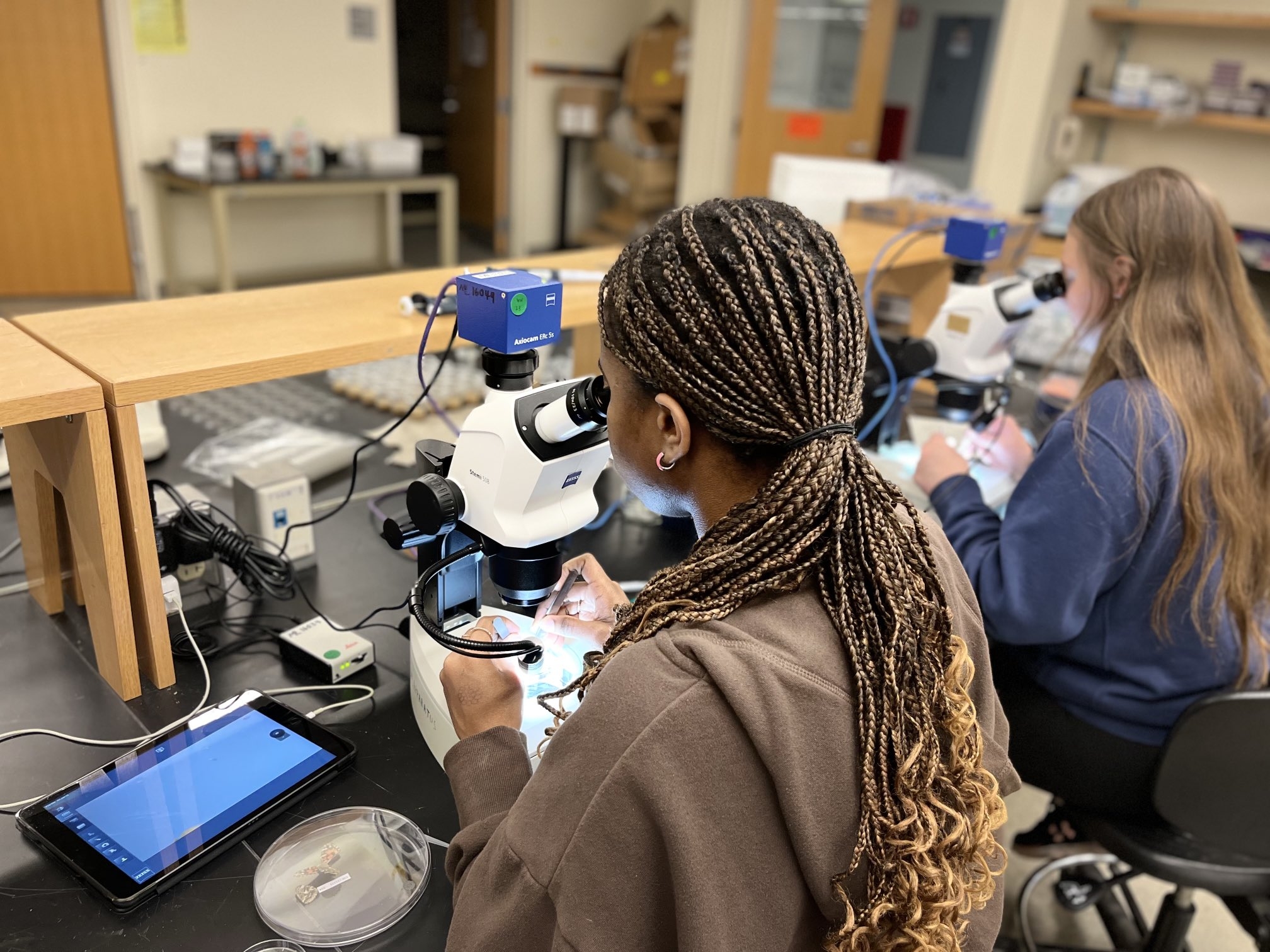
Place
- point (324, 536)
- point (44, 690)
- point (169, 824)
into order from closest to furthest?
point (169, 824) < point (44, 690) < point (324, 536)

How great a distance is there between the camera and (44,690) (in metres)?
1.06

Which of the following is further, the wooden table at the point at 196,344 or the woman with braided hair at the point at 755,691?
the wooden table at the point at 196,344

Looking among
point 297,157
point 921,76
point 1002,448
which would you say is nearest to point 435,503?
point 1002,448

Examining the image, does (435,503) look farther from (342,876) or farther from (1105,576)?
(1105,576)

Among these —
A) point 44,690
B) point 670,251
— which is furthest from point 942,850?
point 44,690

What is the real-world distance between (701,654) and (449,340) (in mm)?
642

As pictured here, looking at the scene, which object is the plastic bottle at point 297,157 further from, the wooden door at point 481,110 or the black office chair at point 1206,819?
the black office chair at point 1206,819

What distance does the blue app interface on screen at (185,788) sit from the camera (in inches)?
33.5

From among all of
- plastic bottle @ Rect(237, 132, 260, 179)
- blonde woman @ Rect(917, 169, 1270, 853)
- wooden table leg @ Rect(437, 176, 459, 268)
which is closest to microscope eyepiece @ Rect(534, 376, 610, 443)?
blonde woman @ Rect(917, 169, 1270, 853)

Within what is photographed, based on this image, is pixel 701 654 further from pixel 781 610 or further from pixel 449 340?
pixel 449 340

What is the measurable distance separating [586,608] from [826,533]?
0.43m

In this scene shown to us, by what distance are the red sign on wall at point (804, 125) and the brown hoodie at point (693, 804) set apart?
439 centimetres

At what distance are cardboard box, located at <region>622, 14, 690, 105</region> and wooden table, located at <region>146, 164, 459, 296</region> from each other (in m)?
1.42

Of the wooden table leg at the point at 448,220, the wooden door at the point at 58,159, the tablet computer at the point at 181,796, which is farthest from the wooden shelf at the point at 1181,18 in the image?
the wooden door at the point at 58,159
